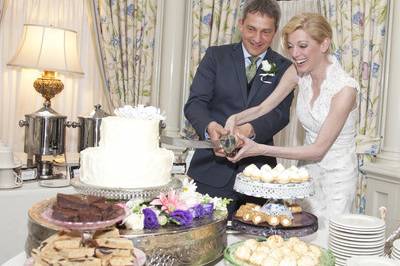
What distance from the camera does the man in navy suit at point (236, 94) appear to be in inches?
111

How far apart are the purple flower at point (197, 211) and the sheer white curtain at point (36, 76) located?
2.92 metres

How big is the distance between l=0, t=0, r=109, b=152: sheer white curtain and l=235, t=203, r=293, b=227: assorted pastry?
9.14 feet

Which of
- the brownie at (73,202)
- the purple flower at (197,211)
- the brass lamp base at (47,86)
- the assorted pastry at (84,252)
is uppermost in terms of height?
the brass lamp base at (47,86)

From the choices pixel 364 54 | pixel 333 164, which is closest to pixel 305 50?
pixel 333 164

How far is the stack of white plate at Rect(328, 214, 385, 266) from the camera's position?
63.6 inches

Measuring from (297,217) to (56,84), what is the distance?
2.38m

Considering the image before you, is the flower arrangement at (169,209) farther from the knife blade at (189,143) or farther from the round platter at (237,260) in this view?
the knife blade at (189,143)

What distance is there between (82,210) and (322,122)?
1643mm

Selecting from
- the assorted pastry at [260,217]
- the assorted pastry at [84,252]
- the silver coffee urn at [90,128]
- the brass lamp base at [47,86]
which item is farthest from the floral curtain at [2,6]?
the assorted pastry at [84,252]

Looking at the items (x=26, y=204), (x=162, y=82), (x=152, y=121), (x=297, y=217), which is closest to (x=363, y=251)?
(x=297, y=217)

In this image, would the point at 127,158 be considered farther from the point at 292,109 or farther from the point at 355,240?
the point at 292,109

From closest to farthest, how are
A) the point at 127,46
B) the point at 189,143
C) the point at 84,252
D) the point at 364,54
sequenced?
the point at 84,252 < the point at 189,143 < the point at 364,54 < the point at 127,46

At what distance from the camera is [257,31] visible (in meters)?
2.81

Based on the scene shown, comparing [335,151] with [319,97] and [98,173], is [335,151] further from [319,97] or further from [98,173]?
[98,173]
